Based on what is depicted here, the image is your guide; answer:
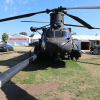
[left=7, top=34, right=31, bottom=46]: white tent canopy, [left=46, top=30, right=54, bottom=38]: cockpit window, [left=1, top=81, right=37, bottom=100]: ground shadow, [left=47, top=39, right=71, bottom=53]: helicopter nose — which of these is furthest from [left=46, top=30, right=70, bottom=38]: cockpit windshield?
[left=7, top=34, right=31, bottom=46]: white tent canopy

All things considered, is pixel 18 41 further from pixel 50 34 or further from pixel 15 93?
pixel 15 93

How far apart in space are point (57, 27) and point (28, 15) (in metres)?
2.03

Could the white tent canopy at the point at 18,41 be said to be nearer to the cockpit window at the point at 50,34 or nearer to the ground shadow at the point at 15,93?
the cockpit window at the point at 50,34

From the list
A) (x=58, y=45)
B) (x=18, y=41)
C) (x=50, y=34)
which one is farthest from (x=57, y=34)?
(x=18, y=41)

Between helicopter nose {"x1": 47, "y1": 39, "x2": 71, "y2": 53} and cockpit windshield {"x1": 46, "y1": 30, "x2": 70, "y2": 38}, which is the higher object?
cockpit windshield {"x1": 46, "y1": 30, "x2": 70, "y2": 38}

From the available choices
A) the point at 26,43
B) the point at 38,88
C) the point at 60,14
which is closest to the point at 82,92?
the point at 38,88

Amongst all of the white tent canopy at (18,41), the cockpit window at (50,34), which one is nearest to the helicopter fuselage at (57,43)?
the cockpit window at (50,34)

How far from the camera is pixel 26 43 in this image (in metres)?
48.3

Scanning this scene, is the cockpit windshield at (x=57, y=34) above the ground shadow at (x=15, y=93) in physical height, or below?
above

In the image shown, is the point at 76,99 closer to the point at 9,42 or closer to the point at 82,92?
the point at 82,92

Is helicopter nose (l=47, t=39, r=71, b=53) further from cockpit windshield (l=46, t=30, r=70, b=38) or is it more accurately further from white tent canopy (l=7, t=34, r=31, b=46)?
white tent canopy (l=7, t=34, r=31, b=46)

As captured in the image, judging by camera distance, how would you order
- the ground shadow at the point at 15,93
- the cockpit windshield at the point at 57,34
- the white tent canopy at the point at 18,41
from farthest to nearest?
the white tent canopy at the point at 18,41 → the cockpit windshield at the point at 57,34 → the ground shadow at the point at 15,93

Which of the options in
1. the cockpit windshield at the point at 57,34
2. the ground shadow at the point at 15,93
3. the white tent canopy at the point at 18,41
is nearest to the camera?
the ground shadow at the point at 15,93

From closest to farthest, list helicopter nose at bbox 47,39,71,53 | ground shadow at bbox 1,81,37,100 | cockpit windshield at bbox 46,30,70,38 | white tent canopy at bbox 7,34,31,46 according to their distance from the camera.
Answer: ground shadow at bbox 1,81,37,100 < helicopter nose at bbox 47,39,71,53 < cockpit windshield at bbox 46,30,70,38 < white tent canopy at bbox 7,34,31,46
